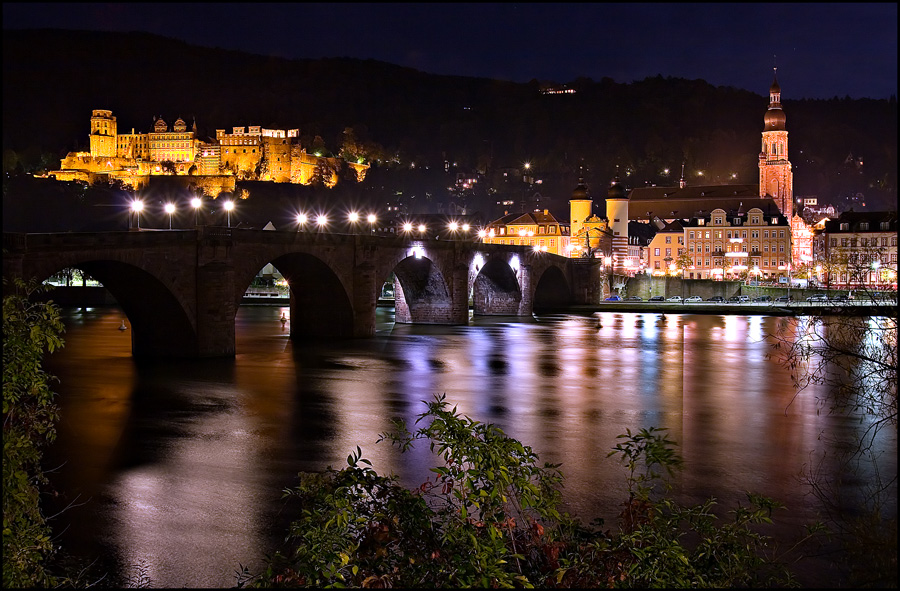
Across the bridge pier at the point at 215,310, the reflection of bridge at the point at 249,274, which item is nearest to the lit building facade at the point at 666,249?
the reflection of bridge at the point at 249,274

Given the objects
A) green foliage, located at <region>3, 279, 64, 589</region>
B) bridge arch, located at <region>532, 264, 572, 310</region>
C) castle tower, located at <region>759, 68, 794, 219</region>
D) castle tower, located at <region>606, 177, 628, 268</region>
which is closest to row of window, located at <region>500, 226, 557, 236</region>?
castle tower, located at <region>606, 177, 628, 268</region>

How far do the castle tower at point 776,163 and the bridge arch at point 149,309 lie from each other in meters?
104

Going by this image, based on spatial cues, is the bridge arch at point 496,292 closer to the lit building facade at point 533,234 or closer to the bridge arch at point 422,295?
the bridge arch at point 422,295

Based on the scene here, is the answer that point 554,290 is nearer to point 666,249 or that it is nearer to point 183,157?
point 666,249

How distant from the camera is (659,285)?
3533 inches

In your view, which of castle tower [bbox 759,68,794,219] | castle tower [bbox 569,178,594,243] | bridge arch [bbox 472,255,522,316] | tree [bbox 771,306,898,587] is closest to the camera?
tree [bbox 771,306,898,587]

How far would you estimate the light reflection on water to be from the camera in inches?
531

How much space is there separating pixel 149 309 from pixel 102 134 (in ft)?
436

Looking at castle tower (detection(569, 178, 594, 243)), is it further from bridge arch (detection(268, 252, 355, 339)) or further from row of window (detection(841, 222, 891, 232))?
bridge arch (detection(268, 252, 355, 339))

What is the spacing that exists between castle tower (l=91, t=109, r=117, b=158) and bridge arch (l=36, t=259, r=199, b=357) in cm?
12897

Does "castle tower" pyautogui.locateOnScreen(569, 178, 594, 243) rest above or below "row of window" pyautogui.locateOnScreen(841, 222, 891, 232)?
above

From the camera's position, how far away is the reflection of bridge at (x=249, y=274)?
94.2 feet

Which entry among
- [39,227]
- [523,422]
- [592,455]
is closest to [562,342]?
[523,422]

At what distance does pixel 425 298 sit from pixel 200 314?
995 inches
